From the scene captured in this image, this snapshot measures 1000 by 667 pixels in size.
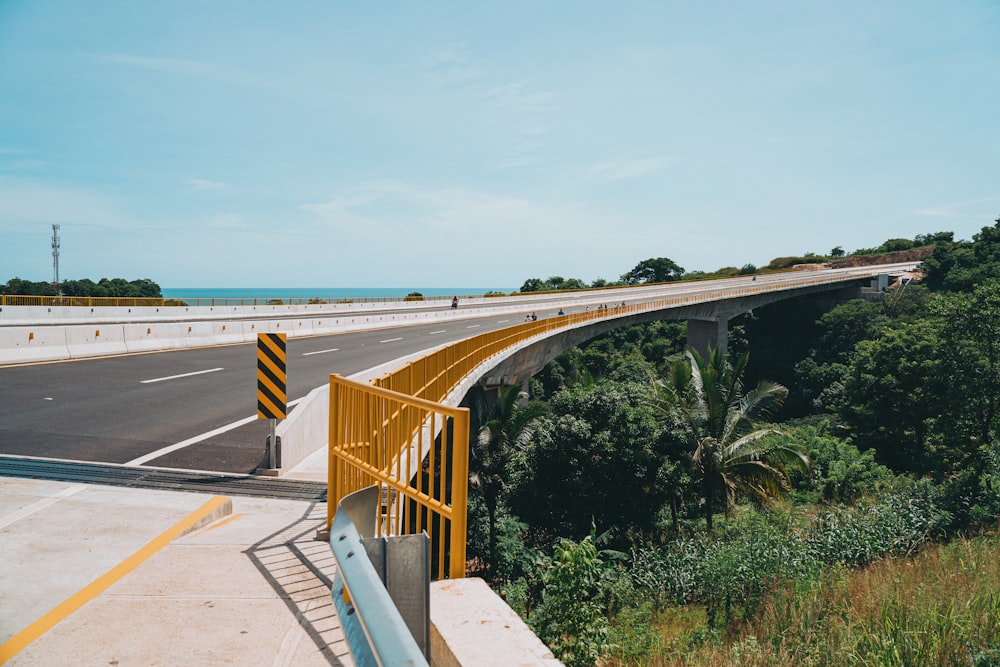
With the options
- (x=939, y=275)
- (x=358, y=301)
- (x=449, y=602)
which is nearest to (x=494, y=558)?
(x=449, y=602)

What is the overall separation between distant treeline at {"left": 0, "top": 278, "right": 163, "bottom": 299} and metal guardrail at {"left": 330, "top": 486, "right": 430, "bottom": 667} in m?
51.9

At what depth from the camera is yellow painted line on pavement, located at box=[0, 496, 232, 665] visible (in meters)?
3.26

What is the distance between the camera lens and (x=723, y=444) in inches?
790

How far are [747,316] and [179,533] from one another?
256 ft

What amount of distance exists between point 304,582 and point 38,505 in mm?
3145

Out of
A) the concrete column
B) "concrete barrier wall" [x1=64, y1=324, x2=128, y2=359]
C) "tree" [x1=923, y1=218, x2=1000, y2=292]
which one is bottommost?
Answer: the concrete column

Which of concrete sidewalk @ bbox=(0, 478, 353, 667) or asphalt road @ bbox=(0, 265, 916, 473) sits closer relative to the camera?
concrete sidewalk @ bbox=(0, 478, 353, 667)

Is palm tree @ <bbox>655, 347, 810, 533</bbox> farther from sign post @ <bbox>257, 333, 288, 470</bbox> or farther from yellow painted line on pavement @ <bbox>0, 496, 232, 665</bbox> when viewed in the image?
yellow painted line on pavement @ <bbox>0, 496, 232, 665</bbox>

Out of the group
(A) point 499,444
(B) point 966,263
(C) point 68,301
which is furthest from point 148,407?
(B) point 966,263

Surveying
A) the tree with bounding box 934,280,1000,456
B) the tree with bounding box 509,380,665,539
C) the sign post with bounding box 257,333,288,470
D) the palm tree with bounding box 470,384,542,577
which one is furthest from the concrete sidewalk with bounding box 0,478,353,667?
the tree with bounding box 934,280,1000,456

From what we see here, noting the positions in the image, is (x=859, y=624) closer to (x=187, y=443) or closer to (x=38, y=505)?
(x=38, y=505)

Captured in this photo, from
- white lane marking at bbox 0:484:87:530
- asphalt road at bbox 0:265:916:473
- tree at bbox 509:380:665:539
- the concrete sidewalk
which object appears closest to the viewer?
the concrete sidewalk

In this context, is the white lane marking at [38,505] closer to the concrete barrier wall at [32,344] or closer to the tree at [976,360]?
the concrete barrier wall at [32,344]

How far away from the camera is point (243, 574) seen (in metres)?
4.36
